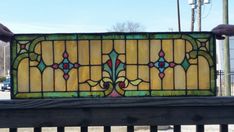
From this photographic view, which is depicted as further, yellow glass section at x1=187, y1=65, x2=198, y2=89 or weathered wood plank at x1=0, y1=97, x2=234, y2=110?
yellow glass section at x1=187, y1=65, x2=198, y2=89

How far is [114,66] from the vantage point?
314cm

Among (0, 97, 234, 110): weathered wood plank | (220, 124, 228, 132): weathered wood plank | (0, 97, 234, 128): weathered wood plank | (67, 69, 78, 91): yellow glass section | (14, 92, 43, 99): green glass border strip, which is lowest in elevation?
(220, 124, 228, 132): weathered wood plank

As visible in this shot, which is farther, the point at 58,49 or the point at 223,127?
the point at 223,127

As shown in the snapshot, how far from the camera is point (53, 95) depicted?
10.3ft

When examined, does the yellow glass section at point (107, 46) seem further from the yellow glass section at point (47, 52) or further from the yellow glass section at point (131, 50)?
the yellow glass section at point (47, 52)

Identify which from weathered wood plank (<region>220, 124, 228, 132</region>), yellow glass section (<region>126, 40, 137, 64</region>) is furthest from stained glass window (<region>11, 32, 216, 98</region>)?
weathered wood plank (<region>220, 124, 228, 132</region>)

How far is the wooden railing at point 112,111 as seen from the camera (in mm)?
3068

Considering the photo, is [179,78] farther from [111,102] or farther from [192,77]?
[111,102]

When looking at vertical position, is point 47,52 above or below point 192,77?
above

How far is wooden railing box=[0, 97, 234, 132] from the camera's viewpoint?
10.1ft

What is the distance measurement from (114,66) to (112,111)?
29 cm

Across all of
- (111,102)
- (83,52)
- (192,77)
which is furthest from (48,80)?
(192,77)

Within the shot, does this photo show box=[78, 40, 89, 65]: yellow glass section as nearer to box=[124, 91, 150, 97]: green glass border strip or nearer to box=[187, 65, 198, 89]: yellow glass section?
box=[124, 91, 150, 97]: green glass border strip

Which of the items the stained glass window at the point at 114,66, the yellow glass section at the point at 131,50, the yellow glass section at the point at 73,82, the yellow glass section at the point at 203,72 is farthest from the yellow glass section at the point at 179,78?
the yellow glass section at the point at 73,82
